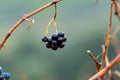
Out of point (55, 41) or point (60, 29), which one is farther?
point (60, 29)

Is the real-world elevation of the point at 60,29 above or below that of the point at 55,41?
below

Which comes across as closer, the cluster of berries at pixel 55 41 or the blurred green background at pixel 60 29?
the cluster of berries at pixel 55 41

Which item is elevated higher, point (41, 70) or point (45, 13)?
point (45, 13)

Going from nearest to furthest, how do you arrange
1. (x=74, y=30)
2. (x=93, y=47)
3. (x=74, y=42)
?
(x=93, y=47)
(x=74, y=42)
(x=74, y=30)

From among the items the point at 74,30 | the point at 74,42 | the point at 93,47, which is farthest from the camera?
the point at 74,30

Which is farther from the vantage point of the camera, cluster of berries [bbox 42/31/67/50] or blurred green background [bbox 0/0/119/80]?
blurred green background [bbox 0/0/119/80]

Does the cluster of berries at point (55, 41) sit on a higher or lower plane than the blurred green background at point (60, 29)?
higher

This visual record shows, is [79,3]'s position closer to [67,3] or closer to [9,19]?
[67,3]

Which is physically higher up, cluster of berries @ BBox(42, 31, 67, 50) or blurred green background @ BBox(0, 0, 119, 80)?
cluster of berries @ BBox(42, 31, 67, 50)

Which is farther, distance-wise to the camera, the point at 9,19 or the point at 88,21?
the point at 88,21

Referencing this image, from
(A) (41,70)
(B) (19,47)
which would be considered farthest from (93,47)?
(B) (19,47)
